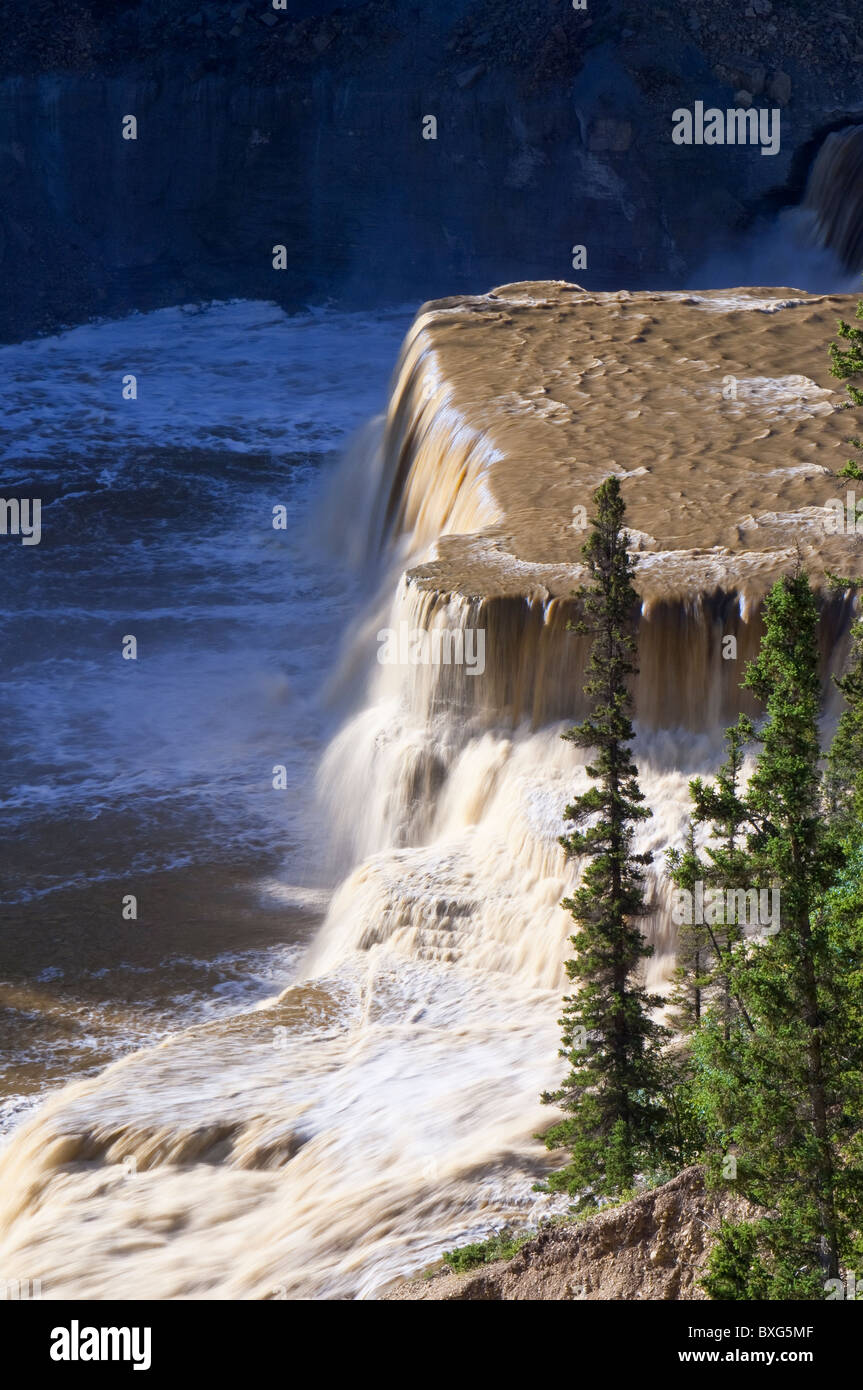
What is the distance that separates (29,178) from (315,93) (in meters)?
7.62

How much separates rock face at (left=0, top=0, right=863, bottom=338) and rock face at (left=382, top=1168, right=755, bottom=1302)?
3689cm

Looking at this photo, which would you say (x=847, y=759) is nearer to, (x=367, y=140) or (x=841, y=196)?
(x=841, y=196)

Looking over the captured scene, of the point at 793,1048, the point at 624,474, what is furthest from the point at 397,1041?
the point at 624,474

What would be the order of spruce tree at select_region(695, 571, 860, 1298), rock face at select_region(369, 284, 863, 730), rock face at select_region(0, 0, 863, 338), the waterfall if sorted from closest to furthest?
spruce tree at select_region(695, 571, 860, 1298)
rock face at select_region(369, 284, 863, 730)
the waterfall
rock face at select_region(0, 0, 863, 338)

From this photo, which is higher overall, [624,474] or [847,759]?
[624,474]

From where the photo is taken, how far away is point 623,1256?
848 cm

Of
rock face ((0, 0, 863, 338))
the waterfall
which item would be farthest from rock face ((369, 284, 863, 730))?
rock face ((0, 0, 863, 338))

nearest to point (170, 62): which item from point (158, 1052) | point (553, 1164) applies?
point (158, 1052)

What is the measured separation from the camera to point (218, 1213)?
11.2m

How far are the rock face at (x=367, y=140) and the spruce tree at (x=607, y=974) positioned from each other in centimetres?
3394

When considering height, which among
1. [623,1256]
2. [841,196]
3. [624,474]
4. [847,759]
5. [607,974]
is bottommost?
[623,1256]

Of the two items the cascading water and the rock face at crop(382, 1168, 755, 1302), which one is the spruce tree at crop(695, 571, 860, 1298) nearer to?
the rock face at crop(382, 1168, 755, 1302)

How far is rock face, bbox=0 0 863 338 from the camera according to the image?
140 ft

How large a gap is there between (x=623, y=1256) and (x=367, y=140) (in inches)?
1538
